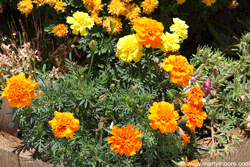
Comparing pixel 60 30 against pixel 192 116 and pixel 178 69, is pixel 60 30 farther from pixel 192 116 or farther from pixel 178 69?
pixel 192 116

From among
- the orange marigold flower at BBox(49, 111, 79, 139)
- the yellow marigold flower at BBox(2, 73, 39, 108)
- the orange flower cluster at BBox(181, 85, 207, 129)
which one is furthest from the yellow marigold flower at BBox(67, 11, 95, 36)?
the orange flower cluster at BBox(181, 85, 207, 129)

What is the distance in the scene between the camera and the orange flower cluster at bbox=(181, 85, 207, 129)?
4.35ft

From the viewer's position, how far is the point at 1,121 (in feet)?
5.74

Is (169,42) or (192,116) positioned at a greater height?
(169,42)

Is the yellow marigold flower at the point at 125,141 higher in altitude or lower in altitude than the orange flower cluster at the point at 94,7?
lower

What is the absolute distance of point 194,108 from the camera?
1.34 m

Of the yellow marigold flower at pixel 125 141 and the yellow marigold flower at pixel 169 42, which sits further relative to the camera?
the yellow marigold flower at pixel 169 42

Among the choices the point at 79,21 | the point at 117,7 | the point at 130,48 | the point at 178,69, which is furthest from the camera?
Answer: the point at 117,7

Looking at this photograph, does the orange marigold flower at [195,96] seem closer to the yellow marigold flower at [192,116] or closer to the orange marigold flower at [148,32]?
the yellow marigold flower at [192,116]

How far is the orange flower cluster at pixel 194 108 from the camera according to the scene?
4.35 ft

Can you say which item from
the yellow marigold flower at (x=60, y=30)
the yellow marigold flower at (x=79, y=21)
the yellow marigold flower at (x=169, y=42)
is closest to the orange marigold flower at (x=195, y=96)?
the yellow marigold flower at (x=169, y=42)

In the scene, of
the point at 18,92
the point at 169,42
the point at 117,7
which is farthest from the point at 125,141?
the point at 117,7

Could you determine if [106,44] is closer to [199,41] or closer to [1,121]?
[1,121]

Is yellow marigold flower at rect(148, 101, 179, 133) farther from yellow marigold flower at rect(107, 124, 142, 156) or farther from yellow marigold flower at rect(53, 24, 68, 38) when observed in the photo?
yellow marigold flower at rect(53, 24, 68, 38)
